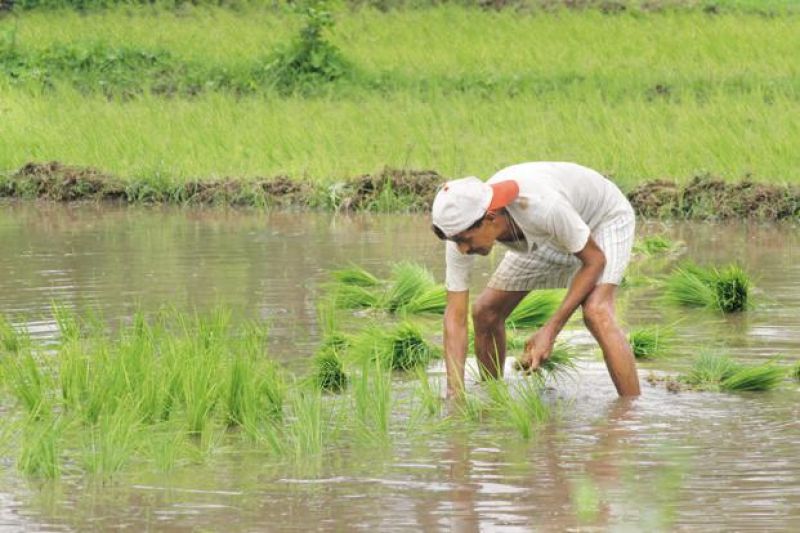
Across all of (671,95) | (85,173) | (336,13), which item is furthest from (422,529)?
(336,13)

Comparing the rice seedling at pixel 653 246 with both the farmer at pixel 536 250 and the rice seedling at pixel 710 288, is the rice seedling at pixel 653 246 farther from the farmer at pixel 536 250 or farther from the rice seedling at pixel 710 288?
the farmer at pixel 536 250

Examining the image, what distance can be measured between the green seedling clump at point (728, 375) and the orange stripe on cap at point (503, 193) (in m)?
1.44

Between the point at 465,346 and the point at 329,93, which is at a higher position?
the point at 465,346

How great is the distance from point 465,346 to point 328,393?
84cm

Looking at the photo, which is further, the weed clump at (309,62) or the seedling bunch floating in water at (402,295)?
the weed clump at (309,62)

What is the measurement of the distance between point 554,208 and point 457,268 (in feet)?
1.46

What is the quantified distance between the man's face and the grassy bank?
6.65 meters

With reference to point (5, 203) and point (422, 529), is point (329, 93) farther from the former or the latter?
point (422, 529)

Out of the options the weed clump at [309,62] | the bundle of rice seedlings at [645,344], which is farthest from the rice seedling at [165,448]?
the weed clump at [309,62]

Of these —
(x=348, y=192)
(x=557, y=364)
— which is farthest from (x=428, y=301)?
(x=348, y=192)

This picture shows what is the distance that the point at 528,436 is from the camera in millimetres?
5910

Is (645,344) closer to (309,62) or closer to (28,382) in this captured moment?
(28,382)

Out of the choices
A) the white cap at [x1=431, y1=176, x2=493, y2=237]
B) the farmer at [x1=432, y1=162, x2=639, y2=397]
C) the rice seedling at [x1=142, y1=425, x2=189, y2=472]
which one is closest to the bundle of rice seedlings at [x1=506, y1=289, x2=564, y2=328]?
the farmer at [x1=432, y1=162, x2=639, y2=397]

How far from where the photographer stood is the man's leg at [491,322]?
6.48 m
